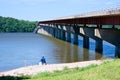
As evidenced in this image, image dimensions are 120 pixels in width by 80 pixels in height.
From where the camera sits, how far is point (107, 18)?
54188 mm

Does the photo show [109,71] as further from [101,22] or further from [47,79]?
[101,22]

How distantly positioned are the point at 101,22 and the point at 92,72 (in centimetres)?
3879

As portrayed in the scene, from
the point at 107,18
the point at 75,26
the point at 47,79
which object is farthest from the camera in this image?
the point at 75,26

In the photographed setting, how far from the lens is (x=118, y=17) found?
4816cm

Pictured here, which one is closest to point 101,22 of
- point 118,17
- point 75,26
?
point 118,17

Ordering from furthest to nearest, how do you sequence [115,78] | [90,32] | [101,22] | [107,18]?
[90,32] → [101,22] → [107,18] → [115,78]

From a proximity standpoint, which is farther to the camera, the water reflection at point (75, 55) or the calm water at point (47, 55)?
the water reflection at point (75, 55)

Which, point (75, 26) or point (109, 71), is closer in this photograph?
point (109, 71)

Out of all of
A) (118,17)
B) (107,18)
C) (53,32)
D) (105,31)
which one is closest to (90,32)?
(105,31)

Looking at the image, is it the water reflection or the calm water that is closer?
the calm water

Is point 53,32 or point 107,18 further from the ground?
point 107,18

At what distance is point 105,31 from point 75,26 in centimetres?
3118

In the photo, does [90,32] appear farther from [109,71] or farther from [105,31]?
[109,71]

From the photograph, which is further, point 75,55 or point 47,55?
point 47,55
